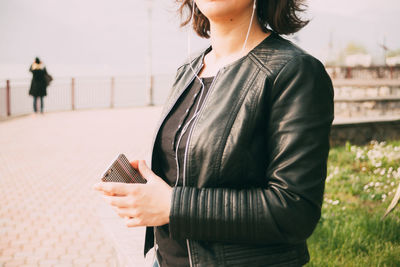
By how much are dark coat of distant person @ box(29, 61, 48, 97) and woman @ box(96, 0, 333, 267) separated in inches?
625

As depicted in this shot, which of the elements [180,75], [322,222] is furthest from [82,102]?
[180,75]

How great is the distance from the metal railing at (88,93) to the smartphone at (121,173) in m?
16.8

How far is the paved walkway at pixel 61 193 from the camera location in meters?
4.51

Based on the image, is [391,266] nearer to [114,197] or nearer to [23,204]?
[114,197]

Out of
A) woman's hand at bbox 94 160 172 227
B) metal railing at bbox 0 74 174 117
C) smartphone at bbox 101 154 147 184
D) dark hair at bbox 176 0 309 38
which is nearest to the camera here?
woman's hand at bbox 94 160 172 227

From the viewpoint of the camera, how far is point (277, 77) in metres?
1.21

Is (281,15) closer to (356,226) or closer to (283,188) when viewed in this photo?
(283,188)

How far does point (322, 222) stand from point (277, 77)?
118 inches

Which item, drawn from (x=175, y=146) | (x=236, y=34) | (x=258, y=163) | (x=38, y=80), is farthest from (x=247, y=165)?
(x=38, y=80)

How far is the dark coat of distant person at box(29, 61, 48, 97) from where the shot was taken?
1591 centimetres

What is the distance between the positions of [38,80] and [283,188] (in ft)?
54.4

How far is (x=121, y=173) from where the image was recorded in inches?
54.9

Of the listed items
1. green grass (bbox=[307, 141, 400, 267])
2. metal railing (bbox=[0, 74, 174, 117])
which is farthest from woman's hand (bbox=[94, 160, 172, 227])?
metal railing (bbox=[0, 74, 174, 117])

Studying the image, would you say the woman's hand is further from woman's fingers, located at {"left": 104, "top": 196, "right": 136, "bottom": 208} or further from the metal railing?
the metal railing
